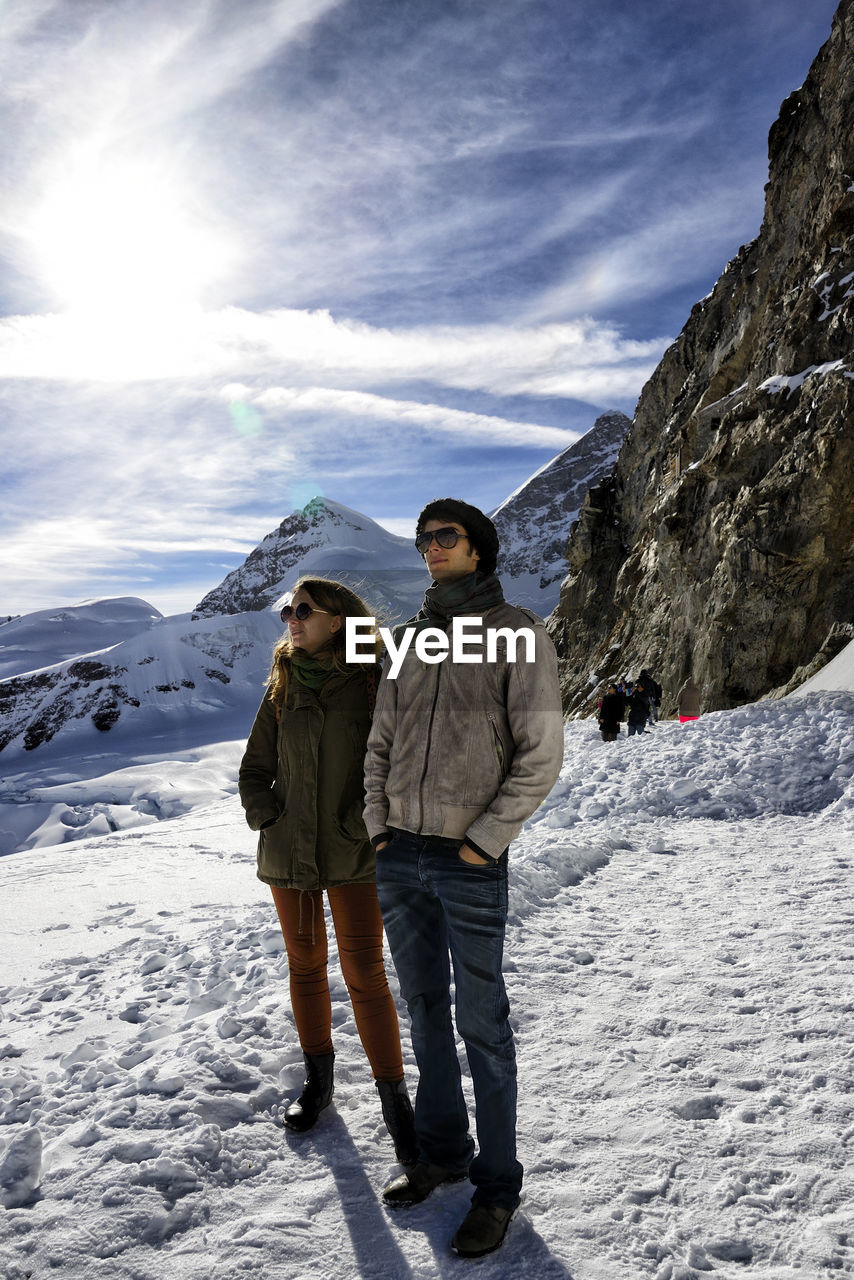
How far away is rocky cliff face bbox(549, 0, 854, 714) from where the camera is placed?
19953mm

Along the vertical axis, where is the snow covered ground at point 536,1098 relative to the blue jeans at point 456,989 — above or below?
below

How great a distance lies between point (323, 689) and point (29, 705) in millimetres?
195759

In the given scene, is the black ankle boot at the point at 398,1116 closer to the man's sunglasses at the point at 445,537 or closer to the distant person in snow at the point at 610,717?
the man's sunglasses at the point at 445,537

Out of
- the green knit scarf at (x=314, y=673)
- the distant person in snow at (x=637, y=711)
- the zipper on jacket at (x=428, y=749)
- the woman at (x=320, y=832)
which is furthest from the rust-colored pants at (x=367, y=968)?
the distant person in snow at (x=637, y=711)

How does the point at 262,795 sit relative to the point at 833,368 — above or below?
below

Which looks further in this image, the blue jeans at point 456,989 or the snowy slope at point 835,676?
the snowy slope at point 835,676

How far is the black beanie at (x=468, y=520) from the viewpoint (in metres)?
2.73

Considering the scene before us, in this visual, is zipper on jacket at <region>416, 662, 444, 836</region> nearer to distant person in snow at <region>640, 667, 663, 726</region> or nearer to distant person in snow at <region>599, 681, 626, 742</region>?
distant person in snow at <region>599, 681, 626, 742</region>

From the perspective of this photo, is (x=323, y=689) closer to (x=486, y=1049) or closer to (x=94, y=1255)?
(x=486, y=1049)

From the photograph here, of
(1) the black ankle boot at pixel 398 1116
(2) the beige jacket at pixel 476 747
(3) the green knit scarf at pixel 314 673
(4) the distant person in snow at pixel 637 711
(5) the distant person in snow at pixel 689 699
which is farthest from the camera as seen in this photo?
(5) the distant person in snow at pixel 689 699

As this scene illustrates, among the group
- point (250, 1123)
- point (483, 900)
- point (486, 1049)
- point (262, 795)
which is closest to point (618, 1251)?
point (486, 1049)

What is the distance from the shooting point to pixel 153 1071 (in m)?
3.54

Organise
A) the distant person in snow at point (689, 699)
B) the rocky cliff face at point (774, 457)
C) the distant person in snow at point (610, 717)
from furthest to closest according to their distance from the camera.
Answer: the distant person in snow at point (689, 699) < the rocky cliff face at point (774, 457) < the distant person in snow at point (610, 717)

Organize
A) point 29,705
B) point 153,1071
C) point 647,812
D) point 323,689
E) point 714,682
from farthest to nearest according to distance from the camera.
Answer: point 29,705, point 714,682, point 647,812, point 153,1071, point 323,689
